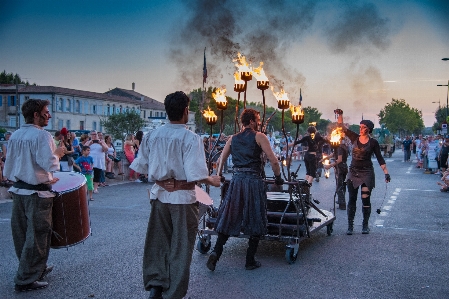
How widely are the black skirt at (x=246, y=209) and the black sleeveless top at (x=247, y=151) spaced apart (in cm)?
11

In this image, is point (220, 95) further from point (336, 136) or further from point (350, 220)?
point (350, 220)

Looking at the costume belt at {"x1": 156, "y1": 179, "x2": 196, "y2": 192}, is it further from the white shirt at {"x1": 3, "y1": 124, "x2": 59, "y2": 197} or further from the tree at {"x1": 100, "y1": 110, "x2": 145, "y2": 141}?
the tree at {"x1": 100, "y1": 110, "x2": 145, "y2": 141}

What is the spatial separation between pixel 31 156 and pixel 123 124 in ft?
216

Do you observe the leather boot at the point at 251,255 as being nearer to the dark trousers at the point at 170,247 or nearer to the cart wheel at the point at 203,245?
the cart wheel at the point at 203,245

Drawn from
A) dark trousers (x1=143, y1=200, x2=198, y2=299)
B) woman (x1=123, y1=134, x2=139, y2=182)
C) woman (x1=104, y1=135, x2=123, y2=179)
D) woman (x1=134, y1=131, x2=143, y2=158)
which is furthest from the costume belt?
woman (x1=123, y1=134, x2=139, y2=182)

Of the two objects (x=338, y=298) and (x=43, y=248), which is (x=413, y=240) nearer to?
(x=338, y=298)

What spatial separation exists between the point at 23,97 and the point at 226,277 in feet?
265

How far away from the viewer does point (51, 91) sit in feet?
245

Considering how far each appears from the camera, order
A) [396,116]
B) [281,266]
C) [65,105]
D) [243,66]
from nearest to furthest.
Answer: [281,266]
[243,66]
[65,105]
[396,116]

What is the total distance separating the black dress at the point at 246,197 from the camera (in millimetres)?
5914

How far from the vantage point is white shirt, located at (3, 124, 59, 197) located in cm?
496

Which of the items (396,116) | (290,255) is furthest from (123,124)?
(290,255)

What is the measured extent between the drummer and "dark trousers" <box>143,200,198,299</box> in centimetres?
129

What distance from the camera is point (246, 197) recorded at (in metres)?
5.92
